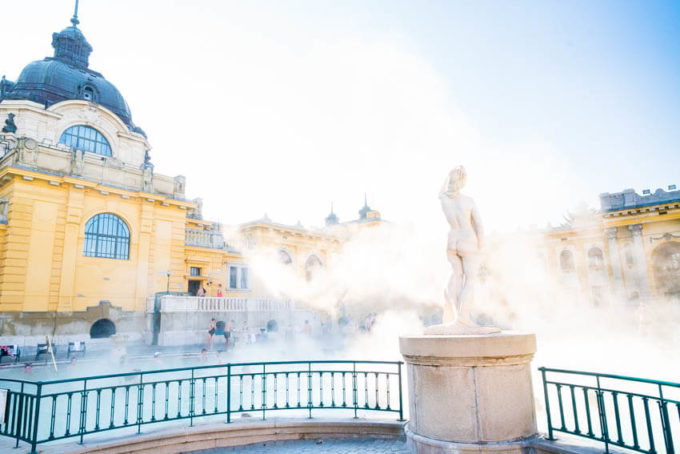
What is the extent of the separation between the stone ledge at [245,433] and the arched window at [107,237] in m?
19.8

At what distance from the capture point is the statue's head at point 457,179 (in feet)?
19.3

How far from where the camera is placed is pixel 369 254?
144 ft

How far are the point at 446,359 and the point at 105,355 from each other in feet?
58.8

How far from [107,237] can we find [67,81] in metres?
13.7

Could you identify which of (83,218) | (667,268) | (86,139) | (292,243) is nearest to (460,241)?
(83,218)

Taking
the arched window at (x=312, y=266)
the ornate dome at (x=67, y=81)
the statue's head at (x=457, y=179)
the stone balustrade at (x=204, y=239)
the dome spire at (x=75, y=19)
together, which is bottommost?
the statue's head at (x=457, y=179)

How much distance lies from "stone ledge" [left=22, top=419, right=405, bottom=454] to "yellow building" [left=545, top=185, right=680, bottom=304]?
38156 millimetres

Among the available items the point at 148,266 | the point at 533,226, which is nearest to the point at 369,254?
the point at 533,226

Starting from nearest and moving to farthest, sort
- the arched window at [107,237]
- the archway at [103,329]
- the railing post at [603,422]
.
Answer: the railing post at [603,422] < the archway at [103,329] < the arched window at [107,237]

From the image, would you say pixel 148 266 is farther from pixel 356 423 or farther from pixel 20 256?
pixel 356 423

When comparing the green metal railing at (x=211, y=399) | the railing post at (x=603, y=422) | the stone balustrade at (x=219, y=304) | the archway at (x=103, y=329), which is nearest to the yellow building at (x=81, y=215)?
the archway at (x=103, y=329)

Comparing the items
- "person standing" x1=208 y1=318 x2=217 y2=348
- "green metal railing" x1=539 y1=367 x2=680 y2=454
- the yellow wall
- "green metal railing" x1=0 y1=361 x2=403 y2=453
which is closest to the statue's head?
"green metal railing" x1=539 y1=367 x2=680 y2=454

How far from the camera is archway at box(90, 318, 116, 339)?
71.6 feet

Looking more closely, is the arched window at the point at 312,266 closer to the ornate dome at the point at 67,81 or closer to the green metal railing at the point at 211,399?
the ornate dome at the point at 67,81
